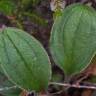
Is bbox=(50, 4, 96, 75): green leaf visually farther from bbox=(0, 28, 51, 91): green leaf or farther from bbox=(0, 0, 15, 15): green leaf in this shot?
bbox=(0, 0, 15, 15): green leaf

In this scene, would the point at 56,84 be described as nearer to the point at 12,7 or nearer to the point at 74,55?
the point at 74,55

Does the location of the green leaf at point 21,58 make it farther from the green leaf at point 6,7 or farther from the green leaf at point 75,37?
the green leaf at point 6,7

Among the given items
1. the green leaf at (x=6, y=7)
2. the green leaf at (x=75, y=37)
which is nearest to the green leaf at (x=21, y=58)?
the green leaf at (x=75, y=37)

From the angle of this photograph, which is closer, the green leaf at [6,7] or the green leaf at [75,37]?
the green leaf at [75,37]

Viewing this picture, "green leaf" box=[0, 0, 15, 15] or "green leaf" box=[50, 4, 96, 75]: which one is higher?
"green leaf" box=[0, 0, 15, 15]

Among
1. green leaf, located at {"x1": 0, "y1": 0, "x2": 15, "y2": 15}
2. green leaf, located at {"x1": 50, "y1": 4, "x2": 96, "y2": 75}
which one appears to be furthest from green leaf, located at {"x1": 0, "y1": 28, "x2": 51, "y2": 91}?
green leaf, located at {"x1": 0, "y1": 0, "x2": 15, "y2": 15}
